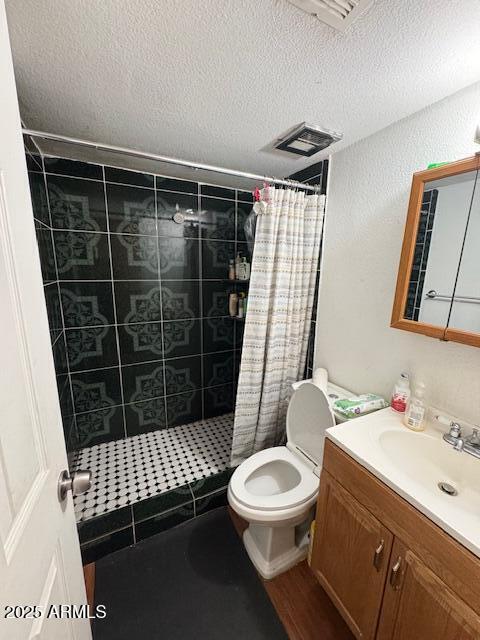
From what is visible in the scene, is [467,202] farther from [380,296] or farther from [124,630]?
[124,630]

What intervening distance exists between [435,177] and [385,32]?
1.69 ft

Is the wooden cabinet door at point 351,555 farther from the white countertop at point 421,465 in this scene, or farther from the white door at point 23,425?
the white door at point 23,425

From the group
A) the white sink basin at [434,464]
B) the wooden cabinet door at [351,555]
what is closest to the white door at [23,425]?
the wooden cabinet door at [351,555]

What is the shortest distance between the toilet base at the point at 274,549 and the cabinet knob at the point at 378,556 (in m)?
0.55

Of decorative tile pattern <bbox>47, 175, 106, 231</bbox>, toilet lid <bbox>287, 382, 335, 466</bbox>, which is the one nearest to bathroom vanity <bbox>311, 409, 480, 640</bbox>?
toilet lid <bbox>287, 382, 335, 466</bbox>

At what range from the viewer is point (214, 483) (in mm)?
1696

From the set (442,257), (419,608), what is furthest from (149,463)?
(442,257)

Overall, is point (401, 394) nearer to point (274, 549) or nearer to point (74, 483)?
point (274, 549)

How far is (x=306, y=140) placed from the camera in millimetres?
1345

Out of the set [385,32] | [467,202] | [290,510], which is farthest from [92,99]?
[290,510]

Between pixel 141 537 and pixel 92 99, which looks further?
pixel 141 537

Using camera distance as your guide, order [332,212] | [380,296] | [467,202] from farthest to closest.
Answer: [332,212] < [380,296] < [467,202]

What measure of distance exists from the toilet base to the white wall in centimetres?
86

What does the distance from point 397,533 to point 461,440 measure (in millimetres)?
424
